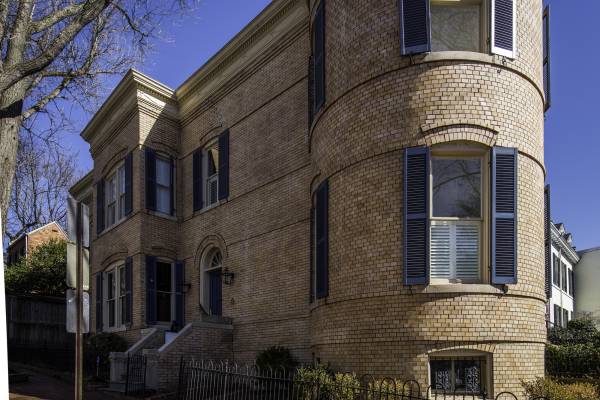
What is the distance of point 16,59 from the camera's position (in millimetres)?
9477

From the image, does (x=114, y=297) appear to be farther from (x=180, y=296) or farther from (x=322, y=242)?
(x=322, y=242)

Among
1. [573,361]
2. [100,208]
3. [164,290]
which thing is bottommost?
[573,361]

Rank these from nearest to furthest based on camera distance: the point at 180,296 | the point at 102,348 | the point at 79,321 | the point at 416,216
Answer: the point at 79,321 → the point at 416,216 → the point at 102,348 → the point at 180,296

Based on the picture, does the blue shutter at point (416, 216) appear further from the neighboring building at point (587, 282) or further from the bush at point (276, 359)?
the neighboring building at point (587, 282)

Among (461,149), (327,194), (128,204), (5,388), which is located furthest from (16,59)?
(128,204)

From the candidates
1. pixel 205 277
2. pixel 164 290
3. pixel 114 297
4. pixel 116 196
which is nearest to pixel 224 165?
pixel 205 277

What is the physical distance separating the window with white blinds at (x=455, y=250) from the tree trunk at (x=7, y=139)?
7059mm

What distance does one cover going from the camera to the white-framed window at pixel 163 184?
58.0ft

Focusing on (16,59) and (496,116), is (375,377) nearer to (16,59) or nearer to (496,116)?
(496,116)

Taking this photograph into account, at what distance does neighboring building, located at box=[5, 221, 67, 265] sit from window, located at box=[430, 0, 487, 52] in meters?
32.0

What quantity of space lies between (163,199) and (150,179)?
838 mm

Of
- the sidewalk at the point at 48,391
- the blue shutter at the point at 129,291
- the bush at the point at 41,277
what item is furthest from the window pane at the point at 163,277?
the bush at the point at 41,277

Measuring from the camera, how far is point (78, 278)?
6.09m

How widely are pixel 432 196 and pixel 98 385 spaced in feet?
35.8
